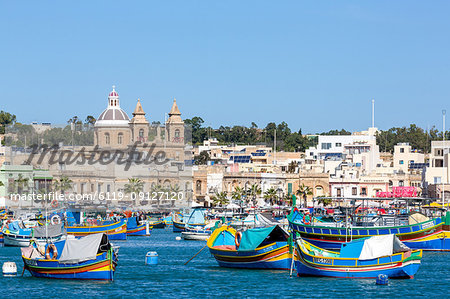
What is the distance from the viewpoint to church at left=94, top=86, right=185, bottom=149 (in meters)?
148

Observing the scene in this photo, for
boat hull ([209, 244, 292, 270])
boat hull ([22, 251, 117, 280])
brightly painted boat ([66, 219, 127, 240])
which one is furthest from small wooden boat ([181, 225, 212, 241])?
boat hull ([22, 251, 117, 280])

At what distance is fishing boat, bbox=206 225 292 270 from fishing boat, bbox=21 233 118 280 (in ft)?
23.7

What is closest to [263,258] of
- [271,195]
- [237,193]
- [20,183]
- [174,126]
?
[271,195]

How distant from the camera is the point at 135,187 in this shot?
432ft

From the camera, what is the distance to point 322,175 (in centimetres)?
13350

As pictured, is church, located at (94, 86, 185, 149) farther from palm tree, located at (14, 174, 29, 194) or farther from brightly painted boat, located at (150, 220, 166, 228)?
brightly painted boat, located at (150, 220, 166, 228)

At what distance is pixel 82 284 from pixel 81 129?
10027 cm

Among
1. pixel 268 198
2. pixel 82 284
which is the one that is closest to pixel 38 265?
pixel 82 284

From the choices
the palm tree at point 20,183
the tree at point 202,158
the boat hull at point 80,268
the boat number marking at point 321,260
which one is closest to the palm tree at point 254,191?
the tree at point 202,158

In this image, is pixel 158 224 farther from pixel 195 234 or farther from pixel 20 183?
pixel 20 183

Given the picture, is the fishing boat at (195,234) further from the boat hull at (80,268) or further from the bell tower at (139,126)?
the bell tower at (139,126)

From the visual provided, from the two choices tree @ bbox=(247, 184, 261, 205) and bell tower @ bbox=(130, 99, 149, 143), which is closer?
tree @ bbox=(247, 184, 261, 205)

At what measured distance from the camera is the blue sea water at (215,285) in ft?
151

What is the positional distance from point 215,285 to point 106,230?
33.9 m
